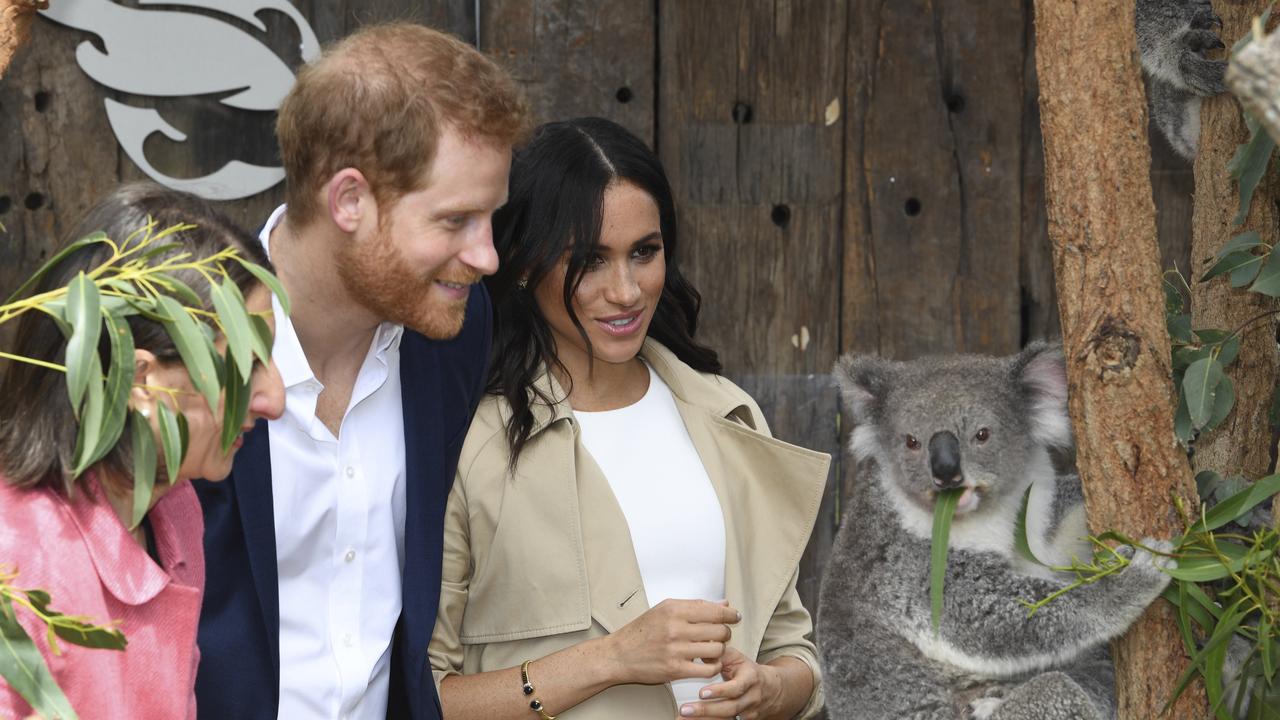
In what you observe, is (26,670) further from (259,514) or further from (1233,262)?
(1233,262)

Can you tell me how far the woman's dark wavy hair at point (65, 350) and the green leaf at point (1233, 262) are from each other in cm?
139

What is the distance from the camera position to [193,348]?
1297mm

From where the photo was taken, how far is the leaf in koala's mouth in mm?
1988

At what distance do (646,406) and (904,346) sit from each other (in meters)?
1.14

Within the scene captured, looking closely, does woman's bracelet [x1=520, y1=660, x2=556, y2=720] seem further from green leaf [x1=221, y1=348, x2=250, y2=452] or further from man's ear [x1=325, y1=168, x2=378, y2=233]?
green leaf [x1=221, y1=348, x2=250, y2=452]

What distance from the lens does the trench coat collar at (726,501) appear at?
7.57ft

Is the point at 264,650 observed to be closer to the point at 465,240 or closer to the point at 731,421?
the point at 465,240

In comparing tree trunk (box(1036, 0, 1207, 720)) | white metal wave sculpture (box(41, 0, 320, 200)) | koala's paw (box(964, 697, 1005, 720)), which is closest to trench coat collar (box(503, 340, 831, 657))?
koala's paw (box(964, 697, 1005, 720))

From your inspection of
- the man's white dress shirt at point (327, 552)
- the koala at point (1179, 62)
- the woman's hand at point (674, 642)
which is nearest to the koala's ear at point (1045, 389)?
the koala at point (1179, 62)

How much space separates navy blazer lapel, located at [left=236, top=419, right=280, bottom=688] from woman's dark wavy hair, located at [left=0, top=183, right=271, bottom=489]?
400 millimetres

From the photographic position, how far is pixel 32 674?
4.00 feet

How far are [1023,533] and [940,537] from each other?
125 millimetres

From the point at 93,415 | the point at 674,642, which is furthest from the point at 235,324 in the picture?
the point at 674,642

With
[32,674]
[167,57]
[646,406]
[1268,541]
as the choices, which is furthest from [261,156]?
[1268,541]
